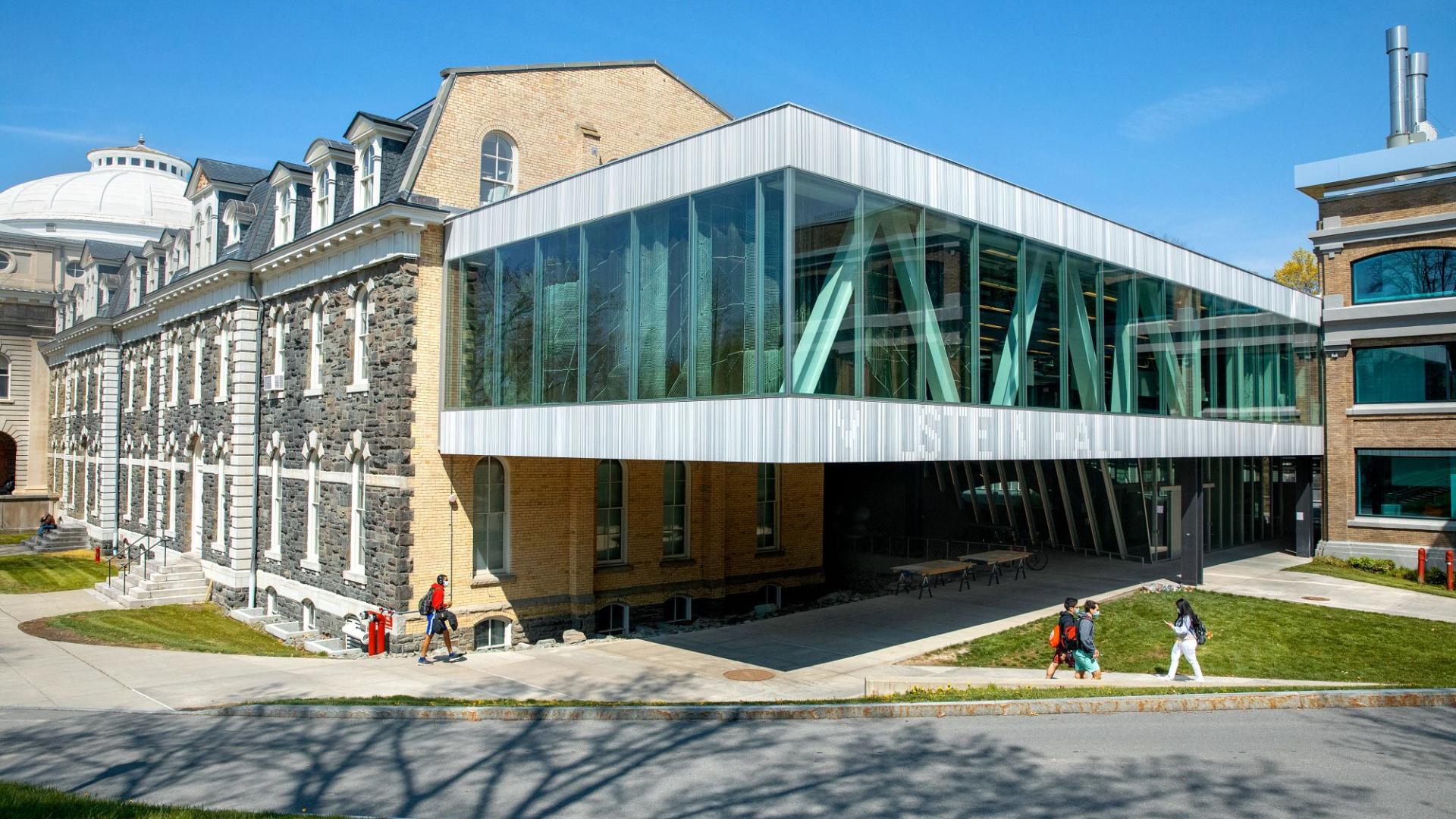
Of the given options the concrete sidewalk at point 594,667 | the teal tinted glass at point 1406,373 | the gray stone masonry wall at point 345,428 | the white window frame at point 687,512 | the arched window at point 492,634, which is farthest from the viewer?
the teal tinted glass at point 1406,373

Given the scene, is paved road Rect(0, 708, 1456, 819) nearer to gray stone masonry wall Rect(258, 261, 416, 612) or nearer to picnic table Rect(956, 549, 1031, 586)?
gray stone masonry wall Rect(258, 261, 416, 612)

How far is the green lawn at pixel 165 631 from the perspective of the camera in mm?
20156

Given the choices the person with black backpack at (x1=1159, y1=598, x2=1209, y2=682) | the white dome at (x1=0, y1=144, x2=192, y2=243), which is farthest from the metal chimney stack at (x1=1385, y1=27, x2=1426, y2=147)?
the white dome at (x1=0, y1=144, x2=192, y2=243)

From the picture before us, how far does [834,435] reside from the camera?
43.2 ft

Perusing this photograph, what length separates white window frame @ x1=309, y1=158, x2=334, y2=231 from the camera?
2297 centimetres

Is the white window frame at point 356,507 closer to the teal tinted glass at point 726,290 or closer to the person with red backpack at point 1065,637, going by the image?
the teal tinted glass at point 726,290

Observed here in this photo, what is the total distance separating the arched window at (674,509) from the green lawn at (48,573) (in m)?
19.7

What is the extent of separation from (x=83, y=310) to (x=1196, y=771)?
48.6 meters

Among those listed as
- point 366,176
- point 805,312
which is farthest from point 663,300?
point 366,176

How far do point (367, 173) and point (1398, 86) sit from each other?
107 ft

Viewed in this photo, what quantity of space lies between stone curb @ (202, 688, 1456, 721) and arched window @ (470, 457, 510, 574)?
7.11 m

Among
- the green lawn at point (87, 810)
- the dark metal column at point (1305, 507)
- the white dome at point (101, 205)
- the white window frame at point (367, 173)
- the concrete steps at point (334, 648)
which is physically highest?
the white dome at point (101, 205)

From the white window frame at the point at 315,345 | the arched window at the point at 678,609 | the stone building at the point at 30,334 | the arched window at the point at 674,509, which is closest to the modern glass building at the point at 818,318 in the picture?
the white window frame at the point at 315,345

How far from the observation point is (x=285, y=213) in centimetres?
2523
